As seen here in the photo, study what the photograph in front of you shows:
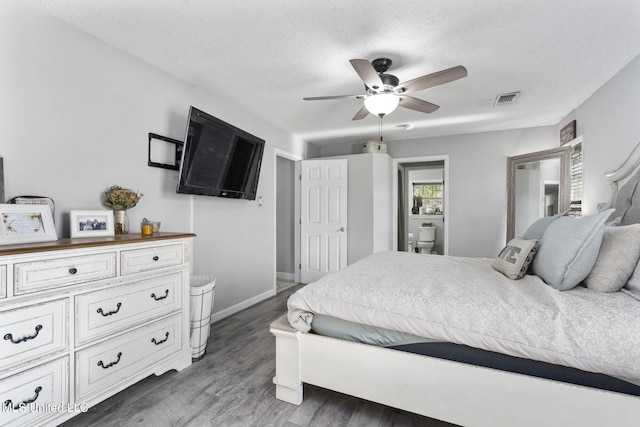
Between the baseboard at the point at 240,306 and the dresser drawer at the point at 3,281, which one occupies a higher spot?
the dresser drawer at the point at 3,281

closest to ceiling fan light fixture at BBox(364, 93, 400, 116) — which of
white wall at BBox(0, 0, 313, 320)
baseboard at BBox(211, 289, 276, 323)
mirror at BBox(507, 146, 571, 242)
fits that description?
white wall at BBox(0, 0, 313, 320)

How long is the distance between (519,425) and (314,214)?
12.2 ft

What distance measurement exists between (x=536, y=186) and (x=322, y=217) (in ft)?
9.96

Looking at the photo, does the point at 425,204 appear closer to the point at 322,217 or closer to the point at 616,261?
the point at 322,217

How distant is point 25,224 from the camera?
1.58 m

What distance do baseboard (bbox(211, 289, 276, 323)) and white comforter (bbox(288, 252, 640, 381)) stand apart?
169cm

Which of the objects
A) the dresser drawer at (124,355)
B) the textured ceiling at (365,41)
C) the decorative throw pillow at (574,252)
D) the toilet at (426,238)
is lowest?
the dresser drawer at (124,355)

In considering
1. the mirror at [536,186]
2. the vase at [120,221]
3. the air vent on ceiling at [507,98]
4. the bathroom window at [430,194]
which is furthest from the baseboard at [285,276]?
the bathroom window at [430,194]

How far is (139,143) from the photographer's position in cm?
239

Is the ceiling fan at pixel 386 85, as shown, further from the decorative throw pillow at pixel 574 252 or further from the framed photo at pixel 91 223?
the framed photo at pixel 91 223

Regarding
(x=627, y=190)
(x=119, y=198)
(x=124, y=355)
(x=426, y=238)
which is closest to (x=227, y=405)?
(x=124, y=355)

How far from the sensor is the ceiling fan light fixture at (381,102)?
7.54 ft

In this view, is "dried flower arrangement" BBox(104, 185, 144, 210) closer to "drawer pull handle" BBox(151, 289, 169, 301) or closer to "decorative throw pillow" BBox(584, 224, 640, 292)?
"drawer pull handle" BBox(151, 289, 169, 301)

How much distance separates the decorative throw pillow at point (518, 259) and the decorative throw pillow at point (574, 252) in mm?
153
